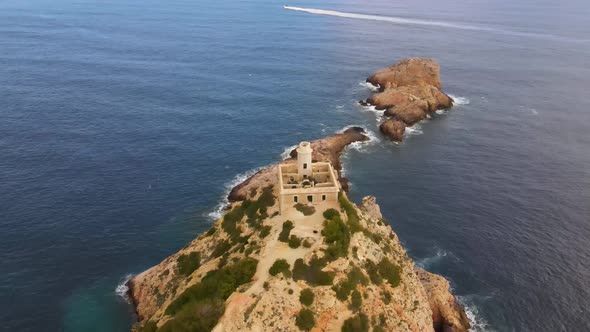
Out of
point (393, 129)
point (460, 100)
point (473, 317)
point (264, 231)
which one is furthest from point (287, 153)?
point (460, 100)

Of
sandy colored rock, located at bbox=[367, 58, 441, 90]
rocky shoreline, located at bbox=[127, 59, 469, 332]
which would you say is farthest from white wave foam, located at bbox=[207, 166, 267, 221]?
sandy colored rock, located at bbox=[367, 58, 441, 90]

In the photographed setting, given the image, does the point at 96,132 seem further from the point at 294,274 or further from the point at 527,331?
the point at 527,331

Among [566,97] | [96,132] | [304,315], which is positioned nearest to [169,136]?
[96,132]

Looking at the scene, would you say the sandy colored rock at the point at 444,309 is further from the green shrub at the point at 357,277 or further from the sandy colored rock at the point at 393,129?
the sandy colored rock at the point at 393,129

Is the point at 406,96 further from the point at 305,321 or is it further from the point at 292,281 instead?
the point at 305,321

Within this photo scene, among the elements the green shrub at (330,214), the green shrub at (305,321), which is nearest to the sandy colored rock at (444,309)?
the green shrub at (330,214)

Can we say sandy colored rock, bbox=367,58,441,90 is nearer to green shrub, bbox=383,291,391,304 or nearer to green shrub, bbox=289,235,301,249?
green shrub, bbox=383,291,391,304
